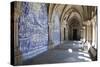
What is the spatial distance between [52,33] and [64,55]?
0.49 metres

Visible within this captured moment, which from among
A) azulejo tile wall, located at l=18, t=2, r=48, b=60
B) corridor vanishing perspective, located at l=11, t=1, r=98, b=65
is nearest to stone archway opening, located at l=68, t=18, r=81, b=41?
corridor vanishing perspective, located at l=11, t=1, r=98, b=65

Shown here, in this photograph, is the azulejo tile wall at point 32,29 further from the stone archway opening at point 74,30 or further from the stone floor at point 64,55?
the stone archway opening at point 74,30

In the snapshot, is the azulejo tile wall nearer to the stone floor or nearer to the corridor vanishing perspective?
the corridor vanishing perspective

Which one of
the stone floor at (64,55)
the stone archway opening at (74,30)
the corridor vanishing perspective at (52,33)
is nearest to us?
the corridor vanishing perspective at (52,33)

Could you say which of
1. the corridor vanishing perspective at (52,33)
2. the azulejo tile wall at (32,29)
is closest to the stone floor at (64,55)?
the corridor vanishing perspective at (52,33)

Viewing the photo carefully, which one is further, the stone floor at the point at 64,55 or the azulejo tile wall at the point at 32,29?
the stone floor at the point at 64,55

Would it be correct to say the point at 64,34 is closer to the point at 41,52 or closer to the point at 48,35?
the point at 48,35

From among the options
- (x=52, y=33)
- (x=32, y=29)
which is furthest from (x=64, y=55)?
(x=32, y=29)

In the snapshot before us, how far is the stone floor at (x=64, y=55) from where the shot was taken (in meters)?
3.82

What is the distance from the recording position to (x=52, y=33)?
3.90m

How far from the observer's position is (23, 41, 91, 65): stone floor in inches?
151
